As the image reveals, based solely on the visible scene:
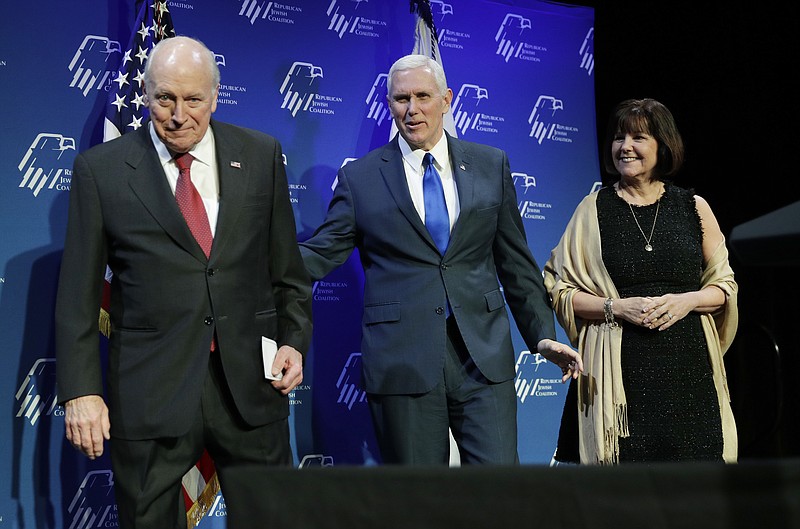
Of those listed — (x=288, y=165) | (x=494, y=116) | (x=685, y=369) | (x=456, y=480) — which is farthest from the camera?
(x=494, y=116)

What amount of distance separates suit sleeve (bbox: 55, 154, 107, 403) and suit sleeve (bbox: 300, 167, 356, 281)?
77cm

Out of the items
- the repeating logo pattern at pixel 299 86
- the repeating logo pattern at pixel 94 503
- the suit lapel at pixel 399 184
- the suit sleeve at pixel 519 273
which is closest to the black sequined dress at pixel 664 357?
the suit sleeve at pixel 519 273

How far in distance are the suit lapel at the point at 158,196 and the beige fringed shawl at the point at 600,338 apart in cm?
140

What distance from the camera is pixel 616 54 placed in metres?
4.92

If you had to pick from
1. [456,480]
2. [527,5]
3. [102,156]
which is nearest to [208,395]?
[102,156]

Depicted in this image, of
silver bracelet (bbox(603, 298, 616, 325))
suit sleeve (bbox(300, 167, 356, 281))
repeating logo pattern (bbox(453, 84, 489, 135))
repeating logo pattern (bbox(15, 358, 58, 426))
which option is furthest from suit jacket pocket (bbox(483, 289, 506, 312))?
repeating logo pattern (bbox(15, 358, 58, 426))

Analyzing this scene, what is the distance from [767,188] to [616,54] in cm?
116

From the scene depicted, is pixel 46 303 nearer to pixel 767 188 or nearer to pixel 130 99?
pixel 130 99

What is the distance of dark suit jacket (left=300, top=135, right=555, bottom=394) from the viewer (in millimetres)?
2793

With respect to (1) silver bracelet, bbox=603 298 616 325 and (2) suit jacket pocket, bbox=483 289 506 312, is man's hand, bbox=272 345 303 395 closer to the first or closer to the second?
(2) suit jacket pocket, bbox=483 289 506 312

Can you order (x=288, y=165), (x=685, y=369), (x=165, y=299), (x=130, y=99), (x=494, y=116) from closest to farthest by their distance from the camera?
(x=165, y=299)
(x=685, y=369)
(x=130, y=99)
(x=288, y=165)
(x=494, y=116)

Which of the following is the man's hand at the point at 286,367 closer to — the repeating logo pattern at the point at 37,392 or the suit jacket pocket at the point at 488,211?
the suit jacket pocket at the point at 488,211

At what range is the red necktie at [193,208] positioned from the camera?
2303 millimetres

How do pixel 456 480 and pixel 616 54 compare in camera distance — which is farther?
pixel 616 54
